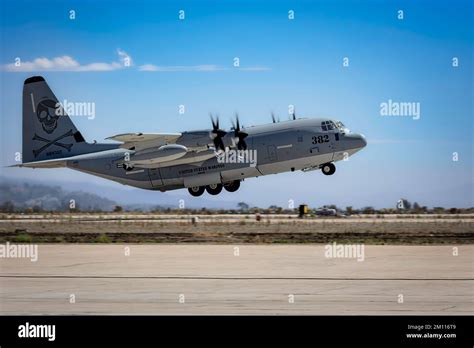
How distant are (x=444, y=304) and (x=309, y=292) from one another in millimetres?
3976

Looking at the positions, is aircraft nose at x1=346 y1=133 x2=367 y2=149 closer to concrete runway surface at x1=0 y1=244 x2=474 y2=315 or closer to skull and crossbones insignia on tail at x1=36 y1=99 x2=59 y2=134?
concrete runway surface at x1=0 y1=244 x2=474 y2=315

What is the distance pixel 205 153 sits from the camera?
57688 mm

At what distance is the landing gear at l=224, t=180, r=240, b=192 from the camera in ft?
201

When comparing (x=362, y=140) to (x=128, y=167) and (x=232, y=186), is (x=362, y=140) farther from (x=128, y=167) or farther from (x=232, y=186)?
(x=128, y=167)

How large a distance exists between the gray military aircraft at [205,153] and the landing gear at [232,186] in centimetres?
8

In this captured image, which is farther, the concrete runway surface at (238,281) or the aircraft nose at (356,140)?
the aircraft nose at (356,140)

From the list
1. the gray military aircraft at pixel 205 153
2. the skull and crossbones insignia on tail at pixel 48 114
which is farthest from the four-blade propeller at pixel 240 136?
the skull and crossbones insignia on tail at pixel 48 114

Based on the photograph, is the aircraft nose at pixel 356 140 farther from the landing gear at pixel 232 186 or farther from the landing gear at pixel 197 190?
the landing gear at pixel 197 190

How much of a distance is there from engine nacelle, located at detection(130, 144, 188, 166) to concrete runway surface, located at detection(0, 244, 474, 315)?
18.4 metres

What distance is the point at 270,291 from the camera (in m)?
21.6

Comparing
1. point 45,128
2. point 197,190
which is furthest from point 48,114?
point 197,190

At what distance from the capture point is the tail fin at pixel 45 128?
64.9m
